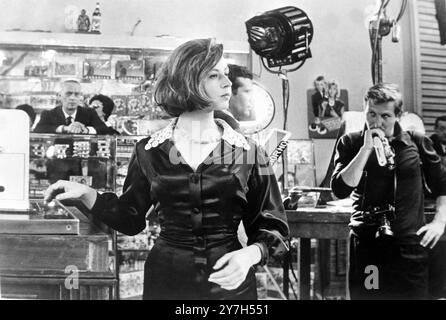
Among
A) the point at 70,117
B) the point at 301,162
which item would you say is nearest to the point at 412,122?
the point at 301,162

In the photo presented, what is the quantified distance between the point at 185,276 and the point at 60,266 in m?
0.44

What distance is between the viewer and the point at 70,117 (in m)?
1.87

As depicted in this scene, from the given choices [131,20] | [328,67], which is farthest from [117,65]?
[328,67]

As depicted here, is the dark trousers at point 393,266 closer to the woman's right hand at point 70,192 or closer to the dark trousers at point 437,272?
the dark trousers at point 437,272

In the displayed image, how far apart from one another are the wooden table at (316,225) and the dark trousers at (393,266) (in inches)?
2.5

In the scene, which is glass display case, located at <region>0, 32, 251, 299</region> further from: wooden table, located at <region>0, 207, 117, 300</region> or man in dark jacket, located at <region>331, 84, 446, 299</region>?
man in dark jacket, located at <region>331, 84, 446, 299</region>

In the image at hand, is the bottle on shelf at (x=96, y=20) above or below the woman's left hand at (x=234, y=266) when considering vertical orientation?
above

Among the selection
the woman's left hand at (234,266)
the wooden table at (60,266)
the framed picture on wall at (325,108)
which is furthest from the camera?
the framed picture on wall at (325,108)

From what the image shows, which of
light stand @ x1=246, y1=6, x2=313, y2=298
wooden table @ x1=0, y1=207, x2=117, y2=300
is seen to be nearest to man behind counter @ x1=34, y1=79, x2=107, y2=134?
wooden table @ x1=0, y1=207, x2=117, y2=300

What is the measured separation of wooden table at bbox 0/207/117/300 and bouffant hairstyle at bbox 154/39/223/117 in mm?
517

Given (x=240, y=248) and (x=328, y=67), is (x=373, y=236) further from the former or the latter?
(x=328, y=67)

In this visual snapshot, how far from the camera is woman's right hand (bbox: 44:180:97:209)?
5.77 feet

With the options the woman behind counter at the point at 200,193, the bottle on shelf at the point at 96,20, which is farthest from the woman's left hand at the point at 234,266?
the bottle on shelf at the point at 96,20

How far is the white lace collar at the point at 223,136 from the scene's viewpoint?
66.0 inches
